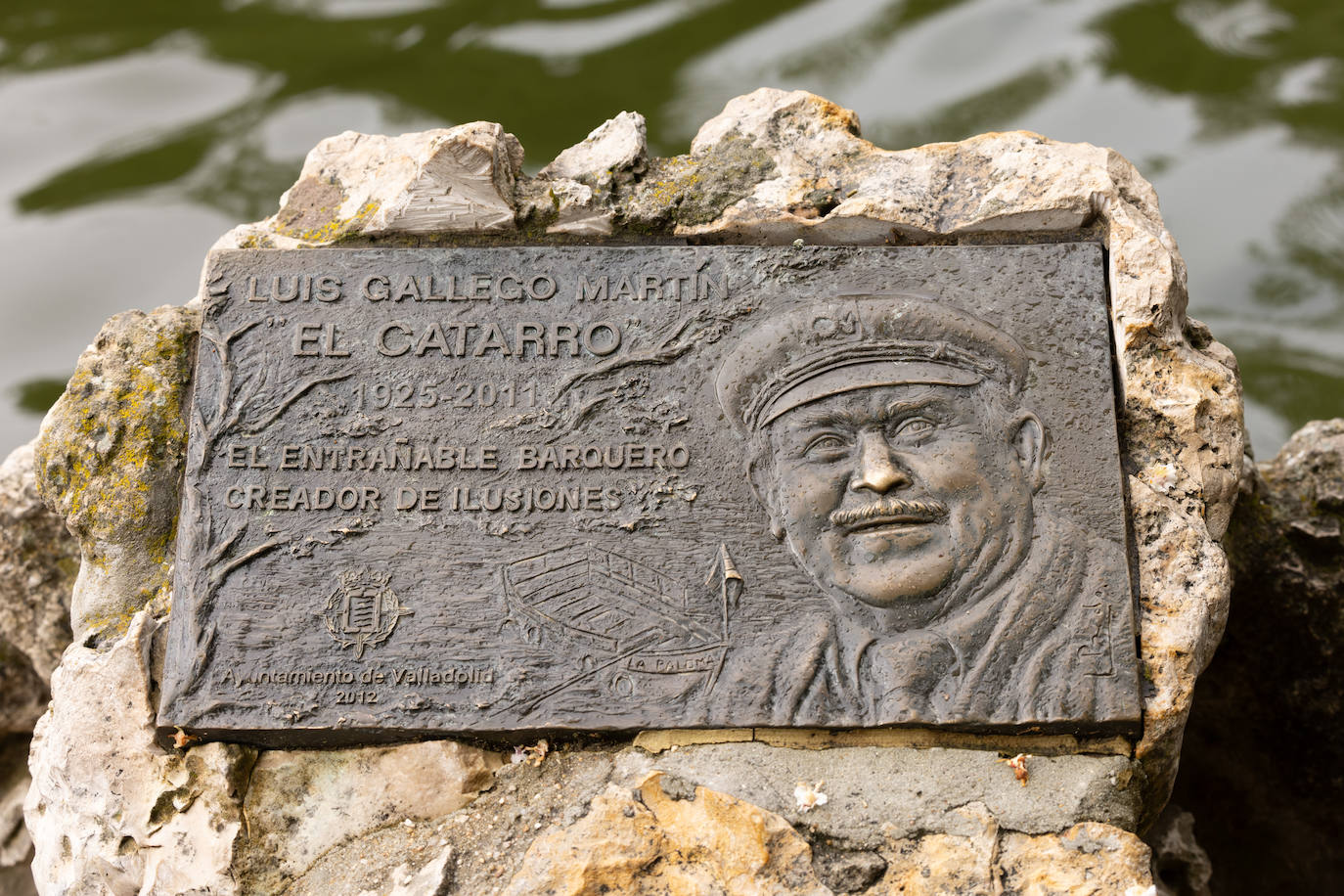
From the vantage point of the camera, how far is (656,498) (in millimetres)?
2627

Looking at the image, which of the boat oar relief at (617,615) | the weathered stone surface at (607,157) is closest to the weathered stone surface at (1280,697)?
the boat oar relief at (617,615)

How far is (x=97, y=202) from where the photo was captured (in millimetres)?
4848

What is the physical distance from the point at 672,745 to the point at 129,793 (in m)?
1.13

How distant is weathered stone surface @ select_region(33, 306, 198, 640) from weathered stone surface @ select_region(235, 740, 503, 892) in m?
0.53

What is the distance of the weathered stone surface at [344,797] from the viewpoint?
8.42ft

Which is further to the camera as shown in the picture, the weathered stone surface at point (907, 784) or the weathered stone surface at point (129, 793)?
the weathered stone surface at point (129, 793)

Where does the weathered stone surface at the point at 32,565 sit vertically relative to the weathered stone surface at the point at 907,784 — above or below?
above

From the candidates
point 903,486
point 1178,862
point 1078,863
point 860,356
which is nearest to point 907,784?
point 1078,863

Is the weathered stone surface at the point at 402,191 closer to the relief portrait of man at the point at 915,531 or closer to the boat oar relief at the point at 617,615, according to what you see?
the relief portrait of man at the point at 915,531

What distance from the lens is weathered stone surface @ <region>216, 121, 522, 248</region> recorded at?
2.95m

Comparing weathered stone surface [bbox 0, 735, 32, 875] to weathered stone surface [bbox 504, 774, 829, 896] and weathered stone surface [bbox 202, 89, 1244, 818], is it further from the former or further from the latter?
weathered stone surface [bbox 202, 89, 1244, 818]

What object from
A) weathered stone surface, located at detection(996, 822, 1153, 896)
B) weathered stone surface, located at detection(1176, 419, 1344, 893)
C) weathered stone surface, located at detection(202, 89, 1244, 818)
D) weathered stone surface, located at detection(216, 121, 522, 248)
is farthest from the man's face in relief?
Result: weathered stone surface, located at detection(1176, 419, 1344, 893)

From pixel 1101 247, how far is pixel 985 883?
1.41 m

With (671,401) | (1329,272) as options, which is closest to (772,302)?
(671,401)
